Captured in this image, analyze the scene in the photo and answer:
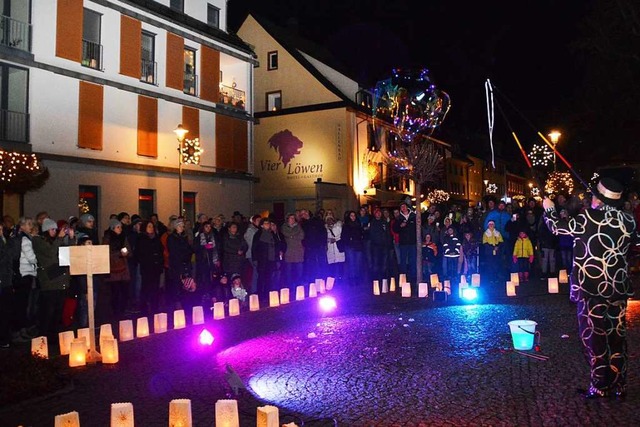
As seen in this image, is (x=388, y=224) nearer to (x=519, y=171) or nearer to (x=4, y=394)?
(x=4, y=394)

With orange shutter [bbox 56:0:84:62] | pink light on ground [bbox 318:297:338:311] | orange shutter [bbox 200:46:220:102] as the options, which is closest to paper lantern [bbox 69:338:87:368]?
pink light on ground [bbox 318:297:338:311]

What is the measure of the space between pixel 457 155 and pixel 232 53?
1566 inches

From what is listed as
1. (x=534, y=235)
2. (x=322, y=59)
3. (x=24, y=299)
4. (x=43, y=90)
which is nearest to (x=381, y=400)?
(x=24, y=299)

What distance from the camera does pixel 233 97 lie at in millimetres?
31969

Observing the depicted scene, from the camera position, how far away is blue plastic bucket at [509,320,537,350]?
8.52 meters

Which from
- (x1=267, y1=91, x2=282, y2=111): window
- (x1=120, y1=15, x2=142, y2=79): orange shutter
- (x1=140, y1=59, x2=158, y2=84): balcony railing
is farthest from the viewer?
(x1=267, y1=91, x2=282, y2=111): window

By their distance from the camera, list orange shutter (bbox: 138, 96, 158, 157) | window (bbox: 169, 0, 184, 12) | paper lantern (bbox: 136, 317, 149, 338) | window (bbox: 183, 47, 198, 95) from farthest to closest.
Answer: window (bbox: 183, 47, 198, 95)
window (bbox: 169, 0, 184, 12)
orange shutter (bbox: 138, 96, 158, 157)
paper lantern (bbox: 136, 317, 149, 338)

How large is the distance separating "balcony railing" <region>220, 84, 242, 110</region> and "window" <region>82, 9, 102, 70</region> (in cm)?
765

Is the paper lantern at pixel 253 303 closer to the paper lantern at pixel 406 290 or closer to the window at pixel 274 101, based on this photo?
the paper lantern at pixel 406 290

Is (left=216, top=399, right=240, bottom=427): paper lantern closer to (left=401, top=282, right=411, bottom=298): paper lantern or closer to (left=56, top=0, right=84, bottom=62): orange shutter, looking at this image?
(left=401, top=282, right=411, bottom=298): paper lantern

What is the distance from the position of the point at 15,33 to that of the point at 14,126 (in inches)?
129

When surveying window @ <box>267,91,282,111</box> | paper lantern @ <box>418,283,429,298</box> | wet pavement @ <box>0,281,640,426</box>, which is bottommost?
wet pavement @ <box>0,281,640,426</box>

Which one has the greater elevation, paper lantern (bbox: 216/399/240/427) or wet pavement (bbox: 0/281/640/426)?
paper lantern (bbox: 216/399/240/427)

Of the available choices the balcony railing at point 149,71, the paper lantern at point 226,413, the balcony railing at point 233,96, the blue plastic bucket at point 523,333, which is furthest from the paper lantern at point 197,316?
the balcony railing at point 233,96
